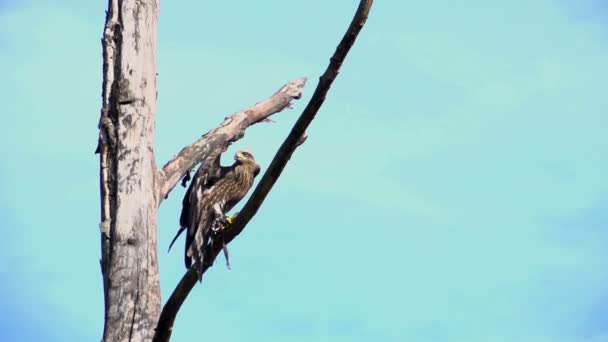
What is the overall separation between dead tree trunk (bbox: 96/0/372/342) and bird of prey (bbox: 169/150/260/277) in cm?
14

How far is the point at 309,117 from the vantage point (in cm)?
501

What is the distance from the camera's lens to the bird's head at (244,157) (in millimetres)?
6957

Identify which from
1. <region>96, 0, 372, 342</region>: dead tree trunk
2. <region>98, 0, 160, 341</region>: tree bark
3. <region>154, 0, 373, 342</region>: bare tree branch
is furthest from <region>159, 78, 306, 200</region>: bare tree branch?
<region>154, 0, 373, 342</region>: bare tree branch

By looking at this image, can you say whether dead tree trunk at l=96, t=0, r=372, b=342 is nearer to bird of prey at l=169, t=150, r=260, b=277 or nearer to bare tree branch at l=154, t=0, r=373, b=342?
bare tree branch at l=154, t=0, r=373, b=342

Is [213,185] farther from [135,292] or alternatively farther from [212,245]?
[135,292]

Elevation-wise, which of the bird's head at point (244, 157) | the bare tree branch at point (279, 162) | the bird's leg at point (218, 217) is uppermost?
the bird's head at point (244, 157)

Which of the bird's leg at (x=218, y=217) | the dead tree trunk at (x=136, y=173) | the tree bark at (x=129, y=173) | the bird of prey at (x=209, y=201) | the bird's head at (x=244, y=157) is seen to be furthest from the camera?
the bird's head at (x=244, y=157)

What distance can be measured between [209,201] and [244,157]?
21.1 inches

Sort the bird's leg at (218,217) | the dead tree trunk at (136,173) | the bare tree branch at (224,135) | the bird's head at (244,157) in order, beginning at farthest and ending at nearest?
the bird's head at (244,157), the bare tree branch at (224,135), the bird's leg at (218,217), the dead tree trunk at (136,173)

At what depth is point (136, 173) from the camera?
5816 millimetres

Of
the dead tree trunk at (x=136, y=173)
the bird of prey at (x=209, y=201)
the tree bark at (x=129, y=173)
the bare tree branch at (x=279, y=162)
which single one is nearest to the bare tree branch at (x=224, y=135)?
the dead tree trunk at (x=136, y=173)

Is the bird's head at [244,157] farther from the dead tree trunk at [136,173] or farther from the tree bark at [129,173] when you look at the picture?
the tree bark at [129,173]

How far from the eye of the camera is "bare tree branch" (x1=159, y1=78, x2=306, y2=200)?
20.7ft

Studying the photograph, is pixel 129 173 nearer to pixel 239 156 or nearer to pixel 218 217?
pixel 218 217
